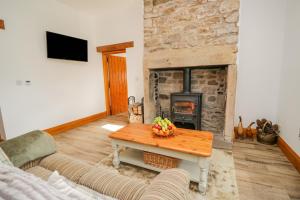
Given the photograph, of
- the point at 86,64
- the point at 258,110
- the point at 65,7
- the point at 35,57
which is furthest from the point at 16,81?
the point at 258,110

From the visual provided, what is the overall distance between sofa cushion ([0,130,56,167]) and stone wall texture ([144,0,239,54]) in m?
2.40

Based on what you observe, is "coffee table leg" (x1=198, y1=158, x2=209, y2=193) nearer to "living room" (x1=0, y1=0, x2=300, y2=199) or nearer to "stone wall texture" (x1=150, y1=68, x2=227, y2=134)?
"living room" (x1=0, y1=0, x2=300, y2=199)

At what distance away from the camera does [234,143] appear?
2.63m

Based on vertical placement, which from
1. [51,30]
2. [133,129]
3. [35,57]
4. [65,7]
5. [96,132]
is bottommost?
[96,132]

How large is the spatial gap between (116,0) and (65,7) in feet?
3.82

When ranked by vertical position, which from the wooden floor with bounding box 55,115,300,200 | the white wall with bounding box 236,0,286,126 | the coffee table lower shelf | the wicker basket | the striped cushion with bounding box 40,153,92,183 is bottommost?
the wooden floor with bounding box 55,115,300,200

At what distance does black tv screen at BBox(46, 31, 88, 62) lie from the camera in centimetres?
300

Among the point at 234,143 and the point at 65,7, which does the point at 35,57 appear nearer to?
the point at 65,7

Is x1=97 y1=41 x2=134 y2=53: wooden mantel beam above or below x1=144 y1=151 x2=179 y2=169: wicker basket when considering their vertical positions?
above

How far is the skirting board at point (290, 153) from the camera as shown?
6.07ft

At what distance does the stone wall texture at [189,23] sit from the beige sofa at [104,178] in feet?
7.76

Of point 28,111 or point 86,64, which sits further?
point 86,64

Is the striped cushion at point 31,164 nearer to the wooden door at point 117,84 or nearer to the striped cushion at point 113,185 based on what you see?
the striped cushion at point 113,185

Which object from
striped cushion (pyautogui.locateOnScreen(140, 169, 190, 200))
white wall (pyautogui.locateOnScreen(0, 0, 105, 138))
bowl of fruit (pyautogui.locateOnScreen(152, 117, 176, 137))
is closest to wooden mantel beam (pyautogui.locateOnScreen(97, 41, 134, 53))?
white wall (pyautogui.locateOnScreen(0, 0, 105, 138))
